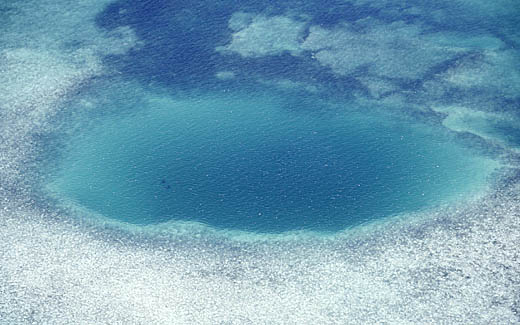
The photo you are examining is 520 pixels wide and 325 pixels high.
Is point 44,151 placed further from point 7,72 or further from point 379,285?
point 379,285

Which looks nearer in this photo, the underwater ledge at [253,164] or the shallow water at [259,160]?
the shallow water at [259,160]

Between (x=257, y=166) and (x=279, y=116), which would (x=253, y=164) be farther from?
(x=279, y=116)

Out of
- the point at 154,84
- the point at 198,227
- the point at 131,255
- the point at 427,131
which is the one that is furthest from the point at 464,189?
the point at 154,84

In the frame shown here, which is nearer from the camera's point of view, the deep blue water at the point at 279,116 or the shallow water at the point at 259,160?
the shallow water at the point at 259,160

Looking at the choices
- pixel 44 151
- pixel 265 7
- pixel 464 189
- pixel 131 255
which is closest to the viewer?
pixel 131 255

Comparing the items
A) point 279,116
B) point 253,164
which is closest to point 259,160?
point 253,164

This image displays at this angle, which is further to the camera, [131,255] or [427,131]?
[427,131]

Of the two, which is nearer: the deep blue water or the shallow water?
the shallow water

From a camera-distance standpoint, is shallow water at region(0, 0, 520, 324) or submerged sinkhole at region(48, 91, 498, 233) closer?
shallow water at region(0, 0, 520, 324)
